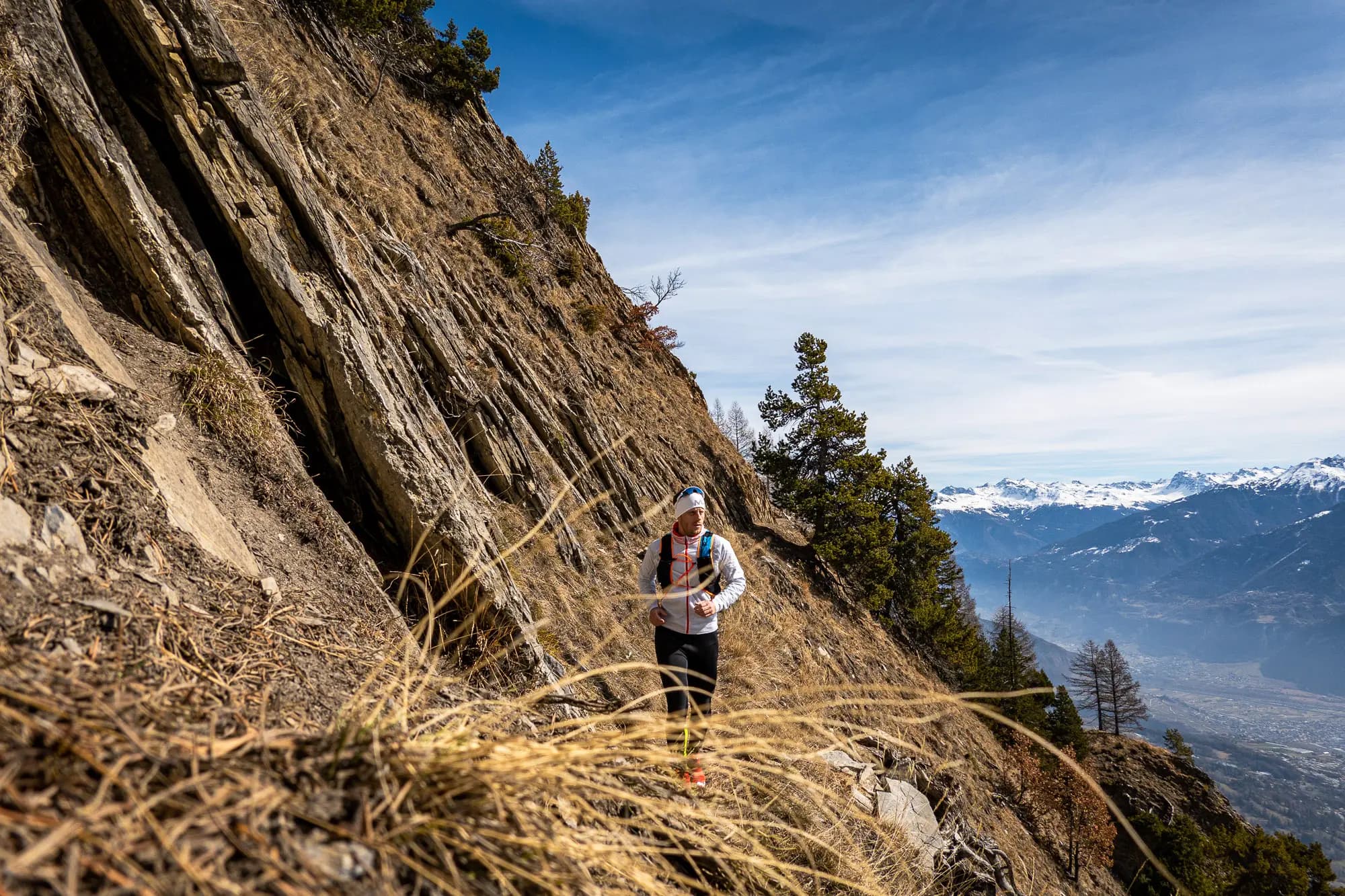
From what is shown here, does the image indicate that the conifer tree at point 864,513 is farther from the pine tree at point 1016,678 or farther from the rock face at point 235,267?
the rock face at point 235,267

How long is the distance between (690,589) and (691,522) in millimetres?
528

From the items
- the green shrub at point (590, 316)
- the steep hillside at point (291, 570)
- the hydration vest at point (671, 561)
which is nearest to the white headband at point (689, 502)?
the hydration vest at point (671, 561)

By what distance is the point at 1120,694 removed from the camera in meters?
41.7

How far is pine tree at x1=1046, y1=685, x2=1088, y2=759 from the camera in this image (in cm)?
3088

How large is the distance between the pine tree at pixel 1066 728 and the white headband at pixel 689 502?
32.8 m

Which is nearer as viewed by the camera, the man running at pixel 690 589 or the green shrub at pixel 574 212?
the man running at pixel 690 589

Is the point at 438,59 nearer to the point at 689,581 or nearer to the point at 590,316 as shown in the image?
the point at 590,316

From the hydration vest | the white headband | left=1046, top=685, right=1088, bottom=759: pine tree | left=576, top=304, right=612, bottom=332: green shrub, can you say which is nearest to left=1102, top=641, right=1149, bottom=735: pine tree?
left=1046, top=685, right=1088, bottom=759: pine tree

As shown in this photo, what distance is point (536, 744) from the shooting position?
1.35 m

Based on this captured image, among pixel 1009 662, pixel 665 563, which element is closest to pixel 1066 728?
pixel 1009 662

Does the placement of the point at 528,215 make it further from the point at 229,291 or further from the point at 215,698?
the point at 215,698

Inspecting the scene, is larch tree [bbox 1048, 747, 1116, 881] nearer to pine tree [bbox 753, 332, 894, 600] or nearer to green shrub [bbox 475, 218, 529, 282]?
pine tree [bbox 753, 332, 894, 600]

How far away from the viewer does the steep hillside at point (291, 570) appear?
108 cm

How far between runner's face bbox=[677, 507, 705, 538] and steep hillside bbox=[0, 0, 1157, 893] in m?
0.49
